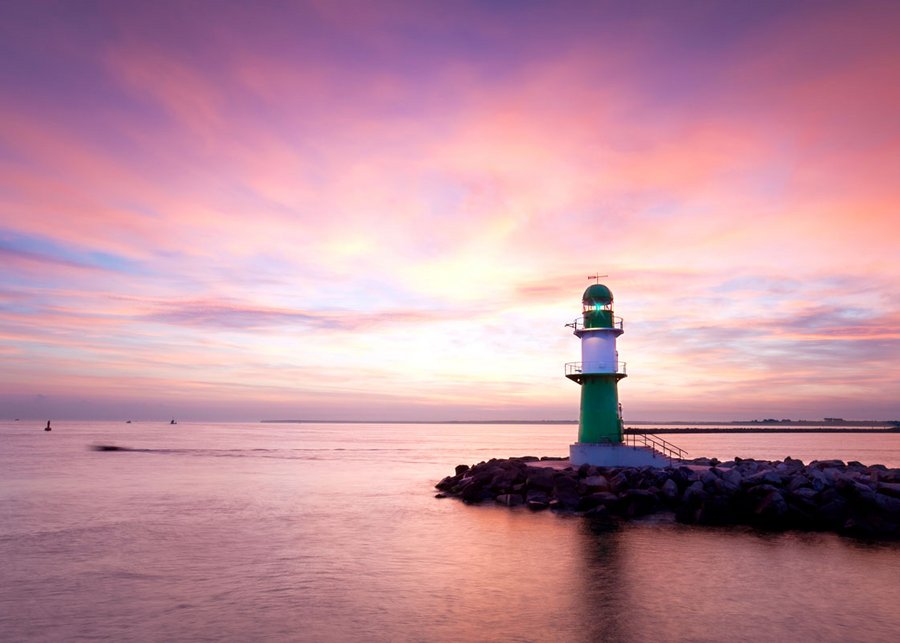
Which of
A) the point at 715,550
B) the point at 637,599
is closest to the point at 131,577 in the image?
the point at 637,599

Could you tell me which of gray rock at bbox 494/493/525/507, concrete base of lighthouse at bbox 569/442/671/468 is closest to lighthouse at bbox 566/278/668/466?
concrete base of lighthouse at bbox 569/442/671/468

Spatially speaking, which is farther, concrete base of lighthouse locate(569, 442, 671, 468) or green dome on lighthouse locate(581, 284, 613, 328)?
green dome on lighthouse locate(581, 284, 613, 328)

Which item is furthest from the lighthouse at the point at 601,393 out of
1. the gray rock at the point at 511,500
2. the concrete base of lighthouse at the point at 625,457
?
the gray rock at the point at 511,500

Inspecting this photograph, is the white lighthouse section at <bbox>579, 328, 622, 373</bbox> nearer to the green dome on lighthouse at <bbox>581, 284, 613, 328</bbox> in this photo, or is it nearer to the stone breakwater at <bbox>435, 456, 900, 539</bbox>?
the green dome on lighthouse at <bbox>581, 284, 613, 328</bbox>

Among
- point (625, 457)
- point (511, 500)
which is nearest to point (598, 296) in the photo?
point (625, 457)

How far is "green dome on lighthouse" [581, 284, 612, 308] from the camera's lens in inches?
1177

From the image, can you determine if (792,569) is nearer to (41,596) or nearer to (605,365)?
(605,365)

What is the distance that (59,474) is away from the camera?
43031 mm

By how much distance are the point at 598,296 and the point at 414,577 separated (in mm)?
16782

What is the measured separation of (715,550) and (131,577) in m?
16.1

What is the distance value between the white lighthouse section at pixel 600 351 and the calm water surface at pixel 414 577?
7195 millimetres

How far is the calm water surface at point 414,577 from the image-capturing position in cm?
1308

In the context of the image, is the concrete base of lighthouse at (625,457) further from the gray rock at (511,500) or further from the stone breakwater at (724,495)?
the gray rock at (511,500)

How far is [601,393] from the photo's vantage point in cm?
2936
